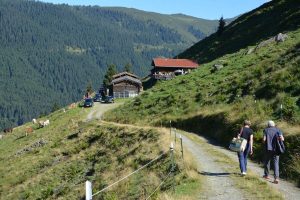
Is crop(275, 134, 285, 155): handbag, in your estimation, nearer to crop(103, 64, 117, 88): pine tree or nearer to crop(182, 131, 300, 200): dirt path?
crop(182, 131, 300, 200): dirt path

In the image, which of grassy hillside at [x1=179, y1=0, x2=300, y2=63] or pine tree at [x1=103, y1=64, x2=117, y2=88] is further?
pine tree at [x1=103, y1=64, x2=117, y2=88]

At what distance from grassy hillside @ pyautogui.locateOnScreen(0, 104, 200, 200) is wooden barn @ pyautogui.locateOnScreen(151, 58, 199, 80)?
60.2 metres

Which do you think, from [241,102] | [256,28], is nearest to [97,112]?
[256,28]

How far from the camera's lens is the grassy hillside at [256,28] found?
87875 mm

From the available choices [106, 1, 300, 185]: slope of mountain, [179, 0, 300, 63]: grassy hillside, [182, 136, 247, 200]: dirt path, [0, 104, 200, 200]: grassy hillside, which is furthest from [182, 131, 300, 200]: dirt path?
[179, 0, 300, 63]: grassy hillside

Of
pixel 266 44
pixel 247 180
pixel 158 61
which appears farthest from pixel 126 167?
pixel 158 61

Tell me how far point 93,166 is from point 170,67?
80.8 metres

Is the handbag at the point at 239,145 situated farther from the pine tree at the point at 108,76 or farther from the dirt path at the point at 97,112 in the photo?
the pine tree at the point at 108,76

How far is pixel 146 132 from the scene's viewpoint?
117ft

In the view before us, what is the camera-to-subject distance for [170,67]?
113m

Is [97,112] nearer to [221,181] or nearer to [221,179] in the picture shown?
[221,179]

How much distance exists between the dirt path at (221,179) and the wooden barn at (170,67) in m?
80.8

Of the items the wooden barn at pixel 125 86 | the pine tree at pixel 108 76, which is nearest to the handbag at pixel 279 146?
the wooden barn at pixel 125 86

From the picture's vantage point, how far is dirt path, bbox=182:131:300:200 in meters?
17.6
